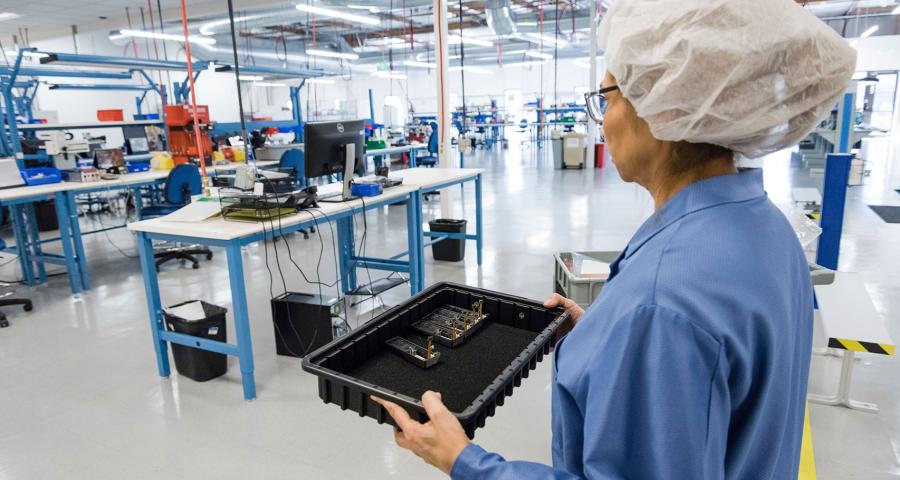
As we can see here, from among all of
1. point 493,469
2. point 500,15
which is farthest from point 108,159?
point 500,15

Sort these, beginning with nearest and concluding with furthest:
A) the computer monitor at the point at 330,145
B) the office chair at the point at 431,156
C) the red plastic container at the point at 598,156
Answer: the computer monitor at the point at 330,145 < the office chair at the point at 431,156 < the red plastic container at the point at 598,156

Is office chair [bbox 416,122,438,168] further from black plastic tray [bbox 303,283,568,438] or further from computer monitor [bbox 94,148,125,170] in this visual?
black plastic tray [bbox 303,283,568,438]

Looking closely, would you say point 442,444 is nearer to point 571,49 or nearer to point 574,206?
point 574,206

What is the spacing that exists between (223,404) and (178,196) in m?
3.05

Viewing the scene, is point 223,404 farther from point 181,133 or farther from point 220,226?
point 181,133

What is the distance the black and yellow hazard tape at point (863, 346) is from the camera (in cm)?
208

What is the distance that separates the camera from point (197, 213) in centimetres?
279

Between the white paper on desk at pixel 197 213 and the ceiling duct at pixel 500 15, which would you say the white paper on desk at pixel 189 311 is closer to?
the white paper on desk at pixel 197 213

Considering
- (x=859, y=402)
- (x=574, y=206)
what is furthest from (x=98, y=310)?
(x=574, y=206)

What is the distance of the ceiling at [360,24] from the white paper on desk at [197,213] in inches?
218

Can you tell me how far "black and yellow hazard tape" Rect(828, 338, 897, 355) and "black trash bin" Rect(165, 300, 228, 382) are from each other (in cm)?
275

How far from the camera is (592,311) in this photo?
0.67m

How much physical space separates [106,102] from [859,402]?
52.6 ft

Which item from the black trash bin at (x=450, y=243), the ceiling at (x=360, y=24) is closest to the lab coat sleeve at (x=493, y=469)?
the black trash bin at (x=450, y=243)
